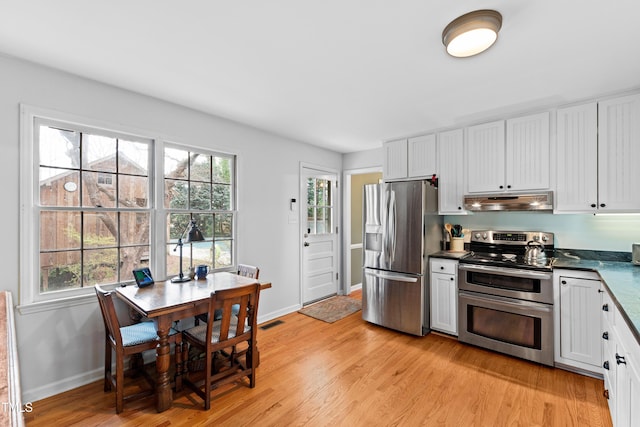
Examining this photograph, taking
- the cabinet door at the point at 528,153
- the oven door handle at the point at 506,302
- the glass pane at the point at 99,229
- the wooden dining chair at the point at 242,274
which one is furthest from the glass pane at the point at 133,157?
the cabinet door at the point at 528,153

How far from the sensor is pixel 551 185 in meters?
2.82

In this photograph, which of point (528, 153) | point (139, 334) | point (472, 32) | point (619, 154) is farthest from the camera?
point (528, 153)

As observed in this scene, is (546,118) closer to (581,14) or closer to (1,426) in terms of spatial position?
(581,14)

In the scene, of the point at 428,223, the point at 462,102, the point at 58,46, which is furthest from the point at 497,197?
the point at 58,46

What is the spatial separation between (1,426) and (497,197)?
142 inches

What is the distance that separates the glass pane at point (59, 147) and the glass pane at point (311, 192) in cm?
274

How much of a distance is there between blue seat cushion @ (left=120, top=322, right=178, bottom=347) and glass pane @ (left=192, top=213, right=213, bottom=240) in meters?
1.09

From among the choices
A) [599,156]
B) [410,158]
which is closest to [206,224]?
[410,158]

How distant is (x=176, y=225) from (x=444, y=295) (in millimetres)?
2955

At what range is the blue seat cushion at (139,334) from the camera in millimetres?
2070

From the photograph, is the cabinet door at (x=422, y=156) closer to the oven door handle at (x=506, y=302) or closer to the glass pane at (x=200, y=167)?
the oven door handle at (x=506, y=302)

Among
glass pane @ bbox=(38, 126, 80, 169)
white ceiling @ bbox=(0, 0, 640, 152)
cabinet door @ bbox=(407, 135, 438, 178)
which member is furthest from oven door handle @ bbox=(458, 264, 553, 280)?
glass pane @ bbox=(38, 126, 80, 169)

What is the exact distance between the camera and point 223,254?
3.32 m

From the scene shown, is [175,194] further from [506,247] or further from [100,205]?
[506,247]
